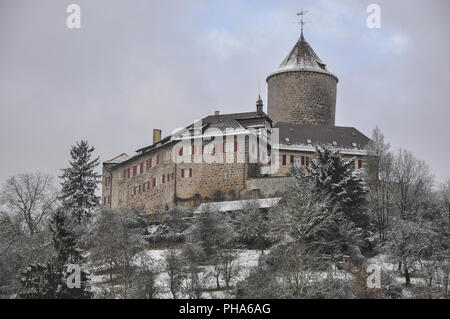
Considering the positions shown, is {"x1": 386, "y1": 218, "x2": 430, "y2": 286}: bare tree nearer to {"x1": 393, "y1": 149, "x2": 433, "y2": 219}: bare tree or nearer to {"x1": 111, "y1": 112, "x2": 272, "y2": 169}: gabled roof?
{"x1": 393, "y1": 149, "x2": 433, "y2": 219}: bare tree

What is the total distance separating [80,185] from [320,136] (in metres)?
19.3

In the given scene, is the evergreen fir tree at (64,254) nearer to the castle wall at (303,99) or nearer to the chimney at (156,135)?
the chimney at (156,135)

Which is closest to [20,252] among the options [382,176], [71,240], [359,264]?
[71,240]

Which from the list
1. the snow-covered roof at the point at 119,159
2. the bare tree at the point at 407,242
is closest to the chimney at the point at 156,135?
the snow-covered roof at the point at 119,159

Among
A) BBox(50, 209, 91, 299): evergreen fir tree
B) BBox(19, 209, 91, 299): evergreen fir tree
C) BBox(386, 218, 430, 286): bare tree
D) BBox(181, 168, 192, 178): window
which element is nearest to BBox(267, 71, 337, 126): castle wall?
BBox(181, 168, 192, 178): window

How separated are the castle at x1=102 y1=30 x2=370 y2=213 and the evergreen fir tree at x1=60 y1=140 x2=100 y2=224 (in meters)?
4.58

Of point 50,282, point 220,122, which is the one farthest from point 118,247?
point 220,122

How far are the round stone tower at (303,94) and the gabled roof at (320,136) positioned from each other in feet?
8.75

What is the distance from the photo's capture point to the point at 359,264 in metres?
50.9

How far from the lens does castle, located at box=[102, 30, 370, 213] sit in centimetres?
6575

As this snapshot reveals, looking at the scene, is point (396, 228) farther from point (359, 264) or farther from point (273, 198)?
point (273, 198)

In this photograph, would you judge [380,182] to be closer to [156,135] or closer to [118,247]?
[118,247]

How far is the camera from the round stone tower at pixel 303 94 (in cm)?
7906

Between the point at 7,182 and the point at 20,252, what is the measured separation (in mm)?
14251
